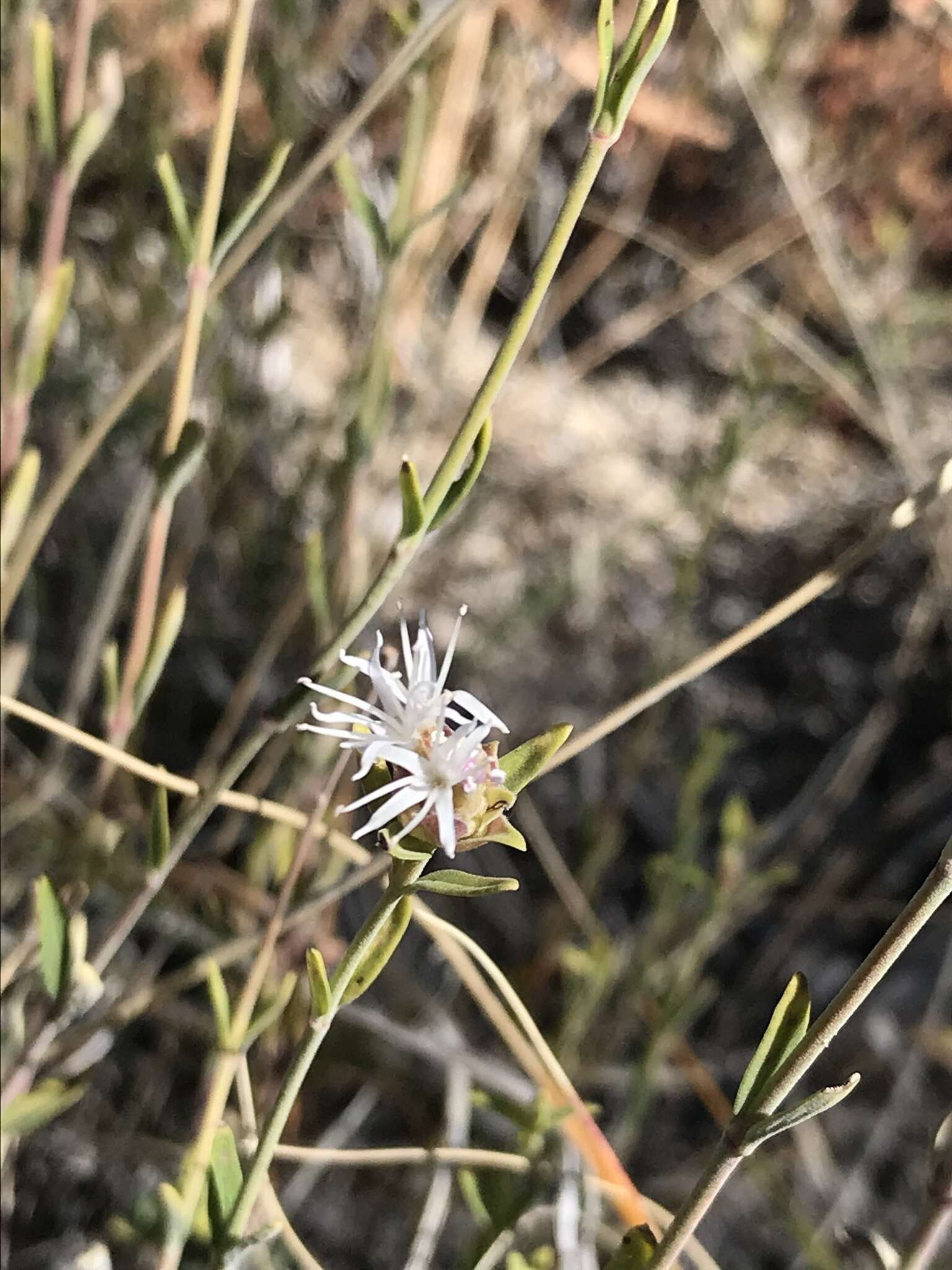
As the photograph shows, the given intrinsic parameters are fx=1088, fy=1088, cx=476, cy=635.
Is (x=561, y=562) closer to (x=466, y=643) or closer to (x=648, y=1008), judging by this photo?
(x=466, y=643)

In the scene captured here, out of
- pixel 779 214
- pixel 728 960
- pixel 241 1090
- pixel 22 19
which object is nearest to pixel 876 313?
pixel 779 214

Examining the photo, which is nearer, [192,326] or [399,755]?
[399,755]

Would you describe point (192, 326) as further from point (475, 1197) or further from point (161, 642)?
point (475, 1197)

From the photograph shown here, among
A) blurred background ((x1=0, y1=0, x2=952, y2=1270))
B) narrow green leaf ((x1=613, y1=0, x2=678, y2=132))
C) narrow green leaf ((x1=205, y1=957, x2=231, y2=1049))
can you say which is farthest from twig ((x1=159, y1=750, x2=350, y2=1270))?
narrow green leaf ((x1=613, y1=0, x2=678, y2=132))

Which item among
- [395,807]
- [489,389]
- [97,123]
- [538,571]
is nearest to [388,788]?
[395,807]

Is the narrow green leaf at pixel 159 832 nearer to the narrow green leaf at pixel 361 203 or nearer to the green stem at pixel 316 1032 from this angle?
the green stem at pixel 316 1032
